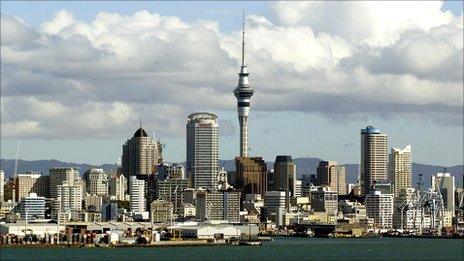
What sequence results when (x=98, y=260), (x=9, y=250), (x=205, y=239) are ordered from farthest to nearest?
1. (x=205, y=239)
2. (x=9, y=250)
3. (x=98, y=260)

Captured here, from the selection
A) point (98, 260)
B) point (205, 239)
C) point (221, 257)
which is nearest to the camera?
point (98, 260)

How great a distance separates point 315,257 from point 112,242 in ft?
107

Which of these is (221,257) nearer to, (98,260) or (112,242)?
(98,260)

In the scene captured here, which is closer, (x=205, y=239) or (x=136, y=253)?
(x=136, y=253)

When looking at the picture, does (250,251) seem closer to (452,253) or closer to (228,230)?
(452,253)

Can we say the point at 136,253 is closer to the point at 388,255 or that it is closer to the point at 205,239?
the point at 388,255

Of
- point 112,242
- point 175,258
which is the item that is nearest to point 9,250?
point 112,242

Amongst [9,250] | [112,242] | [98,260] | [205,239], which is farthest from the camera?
[205,239]

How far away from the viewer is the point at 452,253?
13025cm

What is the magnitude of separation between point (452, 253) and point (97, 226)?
59965mm

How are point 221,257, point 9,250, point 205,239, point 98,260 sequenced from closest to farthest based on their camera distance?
point 98,260 → point 221,257 → point 9,250 → point 205,239

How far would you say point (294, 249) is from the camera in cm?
13950

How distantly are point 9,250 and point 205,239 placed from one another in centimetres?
3196

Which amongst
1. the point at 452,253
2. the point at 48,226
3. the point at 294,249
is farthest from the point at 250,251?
the point at 48,226
